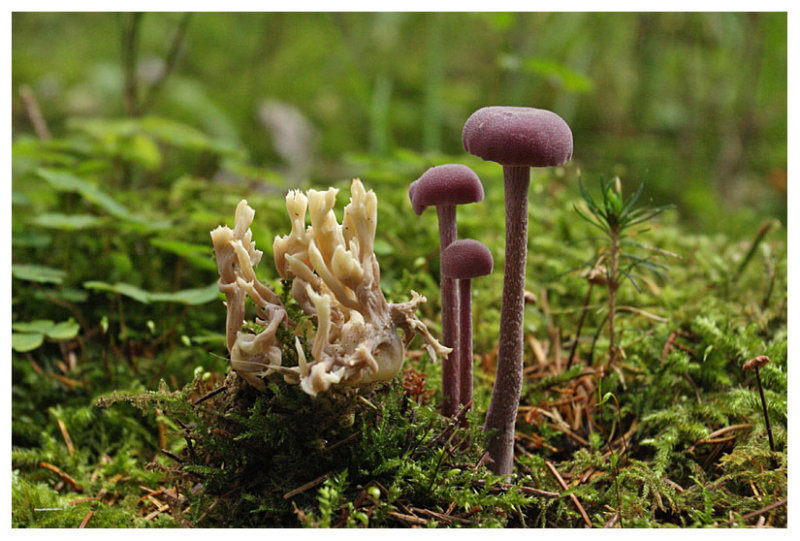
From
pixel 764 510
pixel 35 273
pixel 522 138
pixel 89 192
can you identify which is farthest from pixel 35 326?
pixel 764 510

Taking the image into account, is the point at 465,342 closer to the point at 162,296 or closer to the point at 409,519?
the point at 409,519

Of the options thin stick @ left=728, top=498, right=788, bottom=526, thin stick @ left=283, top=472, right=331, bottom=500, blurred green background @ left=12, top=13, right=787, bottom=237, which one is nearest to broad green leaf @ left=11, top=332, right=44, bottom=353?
thin stick @ left=283, top=472, right=331, bottom=500

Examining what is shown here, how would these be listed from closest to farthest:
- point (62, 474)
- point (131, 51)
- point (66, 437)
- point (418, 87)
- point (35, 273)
Answer: point (62, 474) → point (66, 437) → point (35, 273) → point (131, 51) → point (418, 87)

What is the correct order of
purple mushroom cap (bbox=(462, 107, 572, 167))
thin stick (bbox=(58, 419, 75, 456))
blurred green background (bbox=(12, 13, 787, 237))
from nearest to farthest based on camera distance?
purple mushroom cap (bbox=(462, 107, 572, 167)) < thin stick (bbox=(58, 419, 75, 456)) < blurred green background (bbox=(12, 13, 787, 237))

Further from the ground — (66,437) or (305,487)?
(305,487)

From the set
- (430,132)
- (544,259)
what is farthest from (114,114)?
(544,259)

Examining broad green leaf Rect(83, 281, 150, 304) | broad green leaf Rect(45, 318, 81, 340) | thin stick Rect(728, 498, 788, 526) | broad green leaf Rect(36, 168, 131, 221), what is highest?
broad green leaf Rect(36, 168, 131, 221)

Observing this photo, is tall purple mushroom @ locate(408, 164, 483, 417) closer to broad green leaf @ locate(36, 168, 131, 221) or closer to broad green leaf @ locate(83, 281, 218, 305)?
broad green leaf @ locate(83, 281, 218, 305)
